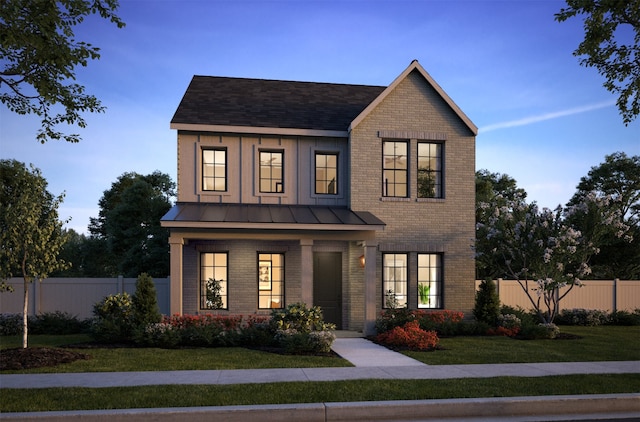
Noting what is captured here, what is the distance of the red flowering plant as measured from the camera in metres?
14.2

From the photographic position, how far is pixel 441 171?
1903 cm

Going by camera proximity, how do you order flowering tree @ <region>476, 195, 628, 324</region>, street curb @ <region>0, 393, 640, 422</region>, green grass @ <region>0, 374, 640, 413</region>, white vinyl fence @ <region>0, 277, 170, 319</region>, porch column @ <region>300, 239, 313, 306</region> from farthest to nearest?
Result: white vinyl fence @ <region>0, 277, 170, 319</region>
flowering tree @ <region>476, 195, 628, 324</region>
porch column @ <region>300, 239, 313, 306</region>
green grass @ <region>0, 374, 640, 413</region>
street curb @ <region>0, 393, 640, 422</region>

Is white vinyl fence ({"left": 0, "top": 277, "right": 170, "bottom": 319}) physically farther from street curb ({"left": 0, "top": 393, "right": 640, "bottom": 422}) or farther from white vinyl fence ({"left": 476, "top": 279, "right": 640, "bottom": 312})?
white vinyl fence ({"left": 476, "top": 279, "right": 640, "bottom": 312})

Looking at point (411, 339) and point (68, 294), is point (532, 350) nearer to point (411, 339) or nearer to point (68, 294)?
point (411, 339)

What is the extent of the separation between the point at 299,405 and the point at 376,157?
11.7 m

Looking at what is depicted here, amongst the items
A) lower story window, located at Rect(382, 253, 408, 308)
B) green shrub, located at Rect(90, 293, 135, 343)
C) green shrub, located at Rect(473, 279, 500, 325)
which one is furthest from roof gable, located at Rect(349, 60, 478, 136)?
green shrub, located at Rect(90, 293, 135, 343)

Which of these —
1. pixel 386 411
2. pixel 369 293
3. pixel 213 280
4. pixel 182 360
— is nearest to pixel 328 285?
pixel 369 293

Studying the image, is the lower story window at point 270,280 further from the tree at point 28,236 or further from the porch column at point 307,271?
the tree at point 28,236

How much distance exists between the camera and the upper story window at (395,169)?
18.8 meters

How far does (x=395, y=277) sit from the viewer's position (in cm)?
1842

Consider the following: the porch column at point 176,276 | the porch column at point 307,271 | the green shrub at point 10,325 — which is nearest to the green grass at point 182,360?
the porch column at point 176,276

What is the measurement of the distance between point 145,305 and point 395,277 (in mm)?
8242

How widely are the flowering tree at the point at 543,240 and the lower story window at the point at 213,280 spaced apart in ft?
29.0

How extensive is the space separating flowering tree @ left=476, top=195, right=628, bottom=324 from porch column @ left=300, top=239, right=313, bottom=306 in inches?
237
